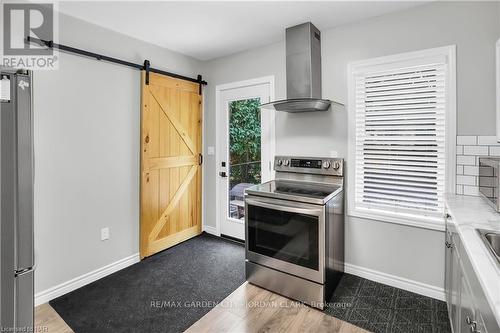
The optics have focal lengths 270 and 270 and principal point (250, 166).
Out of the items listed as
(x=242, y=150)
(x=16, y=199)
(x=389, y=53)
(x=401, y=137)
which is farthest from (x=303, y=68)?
(x=16, y=199)

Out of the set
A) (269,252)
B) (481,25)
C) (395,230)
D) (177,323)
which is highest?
(481,25)

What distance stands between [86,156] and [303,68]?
2.22m

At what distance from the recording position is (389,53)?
238cm

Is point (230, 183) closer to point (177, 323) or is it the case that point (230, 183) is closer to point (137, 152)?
point (137, 152)

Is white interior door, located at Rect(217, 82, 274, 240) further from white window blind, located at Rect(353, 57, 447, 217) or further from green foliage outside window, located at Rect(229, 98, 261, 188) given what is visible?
white window blind, located at Rect(353, 57, 447, 217)

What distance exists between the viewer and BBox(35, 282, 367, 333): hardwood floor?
6.29ft

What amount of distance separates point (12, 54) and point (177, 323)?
2427 millimetres

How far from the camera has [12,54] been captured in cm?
211

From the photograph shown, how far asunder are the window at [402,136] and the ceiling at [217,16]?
48 cm

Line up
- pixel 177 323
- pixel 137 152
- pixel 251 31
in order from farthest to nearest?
pixel 137 152, pixel 251 31, pixel 177 323

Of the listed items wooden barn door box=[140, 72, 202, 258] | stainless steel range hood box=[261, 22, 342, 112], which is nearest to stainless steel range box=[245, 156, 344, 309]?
stainless steel range hood box=[261, 22, 342, 112]

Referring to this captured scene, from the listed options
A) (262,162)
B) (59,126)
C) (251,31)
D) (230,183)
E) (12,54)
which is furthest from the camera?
(230,183)

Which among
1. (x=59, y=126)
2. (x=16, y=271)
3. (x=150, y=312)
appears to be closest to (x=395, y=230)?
(x=150, y=312)
